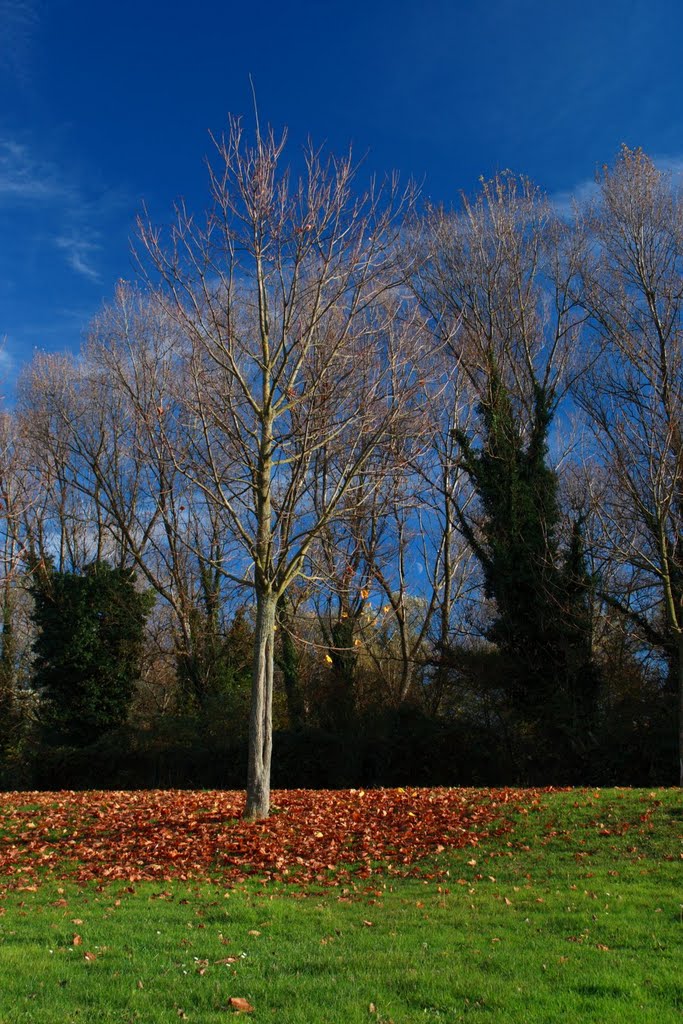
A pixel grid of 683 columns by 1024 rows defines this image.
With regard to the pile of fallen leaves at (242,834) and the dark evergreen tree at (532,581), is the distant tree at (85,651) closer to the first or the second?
the pile of fallen leaves at (242,834)

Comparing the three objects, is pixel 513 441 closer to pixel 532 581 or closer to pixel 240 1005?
pixel 532 581

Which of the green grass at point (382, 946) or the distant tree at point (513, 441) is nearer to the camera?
the green grass at point (382, 946)

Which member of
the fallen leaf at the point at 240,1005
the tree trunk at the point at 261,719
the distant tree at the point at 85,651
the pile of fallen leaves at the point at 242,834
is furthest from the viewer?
the distant tree at the point at 85,651

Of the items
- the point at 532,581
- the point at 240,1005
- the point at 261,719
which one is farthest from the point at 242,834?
the point at 532,581

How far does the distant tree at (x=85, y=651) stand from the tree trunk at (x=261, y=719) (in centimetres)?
1278

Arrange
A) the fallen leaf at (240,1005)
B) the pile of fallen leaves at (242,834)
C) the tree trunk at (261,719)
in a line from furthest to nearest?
the tree trunk at (261,719)
the pile of fallen leaves at (242,834)
the fallen leaf at (240,1005)

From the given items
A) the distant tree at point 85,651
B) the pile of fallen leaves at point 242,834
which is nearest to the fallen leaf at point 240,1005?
the pile of fallen leaves at point 242,834

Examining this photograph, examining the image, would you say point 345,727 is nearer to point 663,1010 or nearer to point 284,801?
point 284,801

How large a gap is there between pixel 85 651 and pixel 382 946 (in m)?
18.2

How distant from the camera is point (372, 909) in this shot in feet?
23.4

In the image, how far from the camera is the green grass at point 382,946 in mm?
4688

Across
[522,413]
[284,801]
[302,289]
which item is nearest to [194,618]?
[522,413]

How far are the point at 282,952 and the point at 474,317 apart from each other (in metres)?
20.1

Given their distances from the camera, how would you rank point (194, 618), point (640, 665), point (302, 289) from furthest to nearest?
point (194, 618)
point (640, 665)
point (302, 289)
